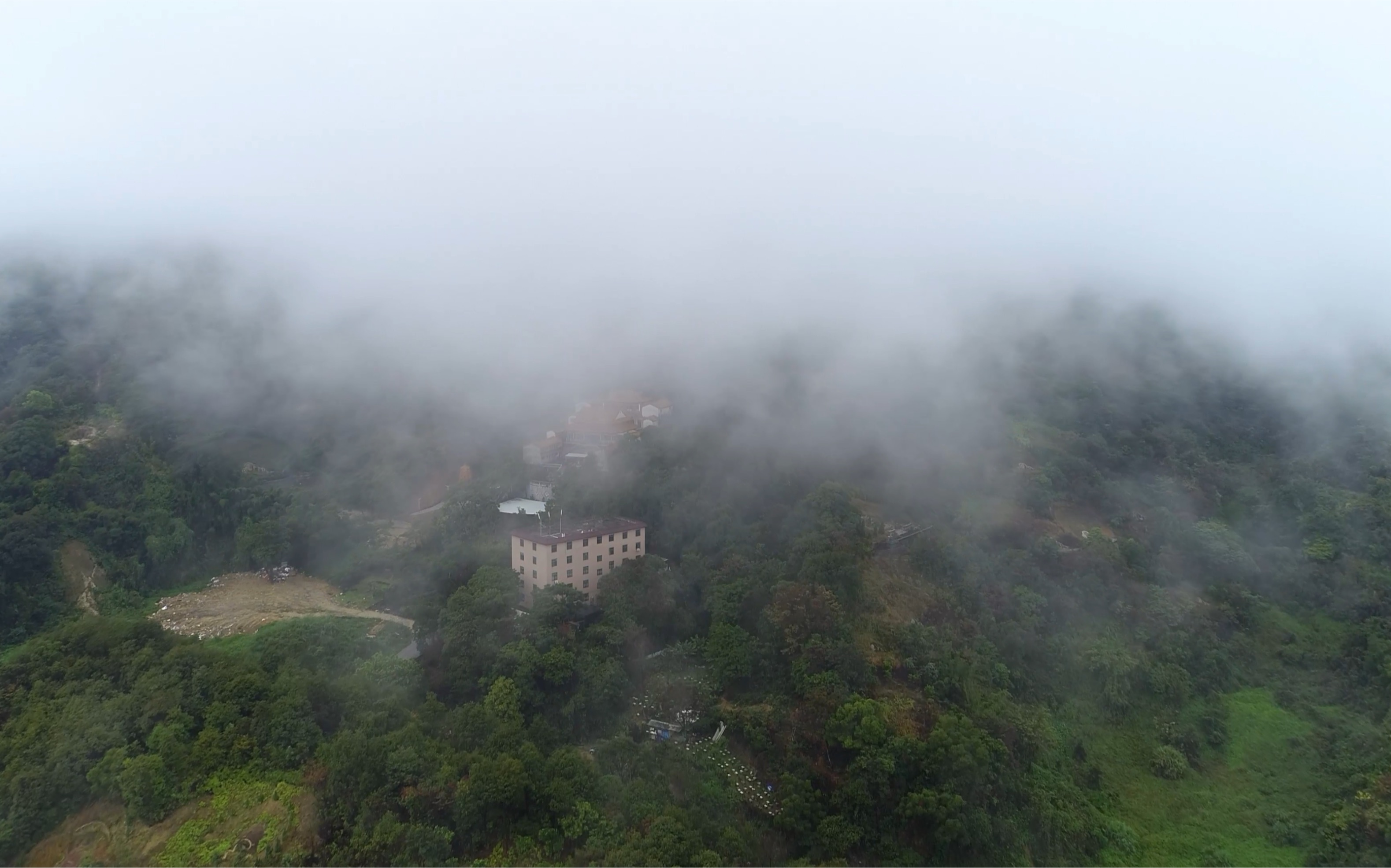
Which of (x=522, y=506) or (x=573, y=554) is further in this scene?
(x=522, y=506)

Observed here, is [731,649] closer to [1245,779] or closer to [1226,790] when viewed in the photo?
[1226,790]

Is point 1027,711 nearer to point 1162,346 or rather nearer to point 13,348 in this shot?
point 1162,346

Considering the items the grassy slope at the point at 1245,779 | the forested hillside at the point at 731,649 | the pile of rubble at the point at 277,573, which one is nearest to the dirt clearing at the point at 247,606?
the pile of rubble at the point at 277,573

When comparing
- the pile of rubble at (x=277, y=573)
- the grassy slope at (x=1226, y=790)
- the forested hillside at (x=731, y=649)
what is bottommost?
the grassy slope at (x=1226, y=790)

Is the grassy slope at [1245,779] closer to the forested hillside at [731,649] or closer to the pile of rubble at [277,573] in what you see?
the forested hillside at [731,649]

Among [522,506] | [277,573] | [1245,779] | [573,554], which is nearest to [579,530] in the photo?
[573,554]

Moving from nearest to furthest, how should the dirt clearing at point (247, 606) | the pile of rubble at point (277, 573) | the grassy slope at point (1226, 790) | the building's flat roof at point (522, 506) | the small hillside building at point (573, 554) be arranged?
the grassy slope at point (1226, 790) → the small hillside building at point (573, 554) → the dirt clearing at point (247, 606) → the building's flat roof at point (522, 506) → the pile of rubble at point (277, 573)
